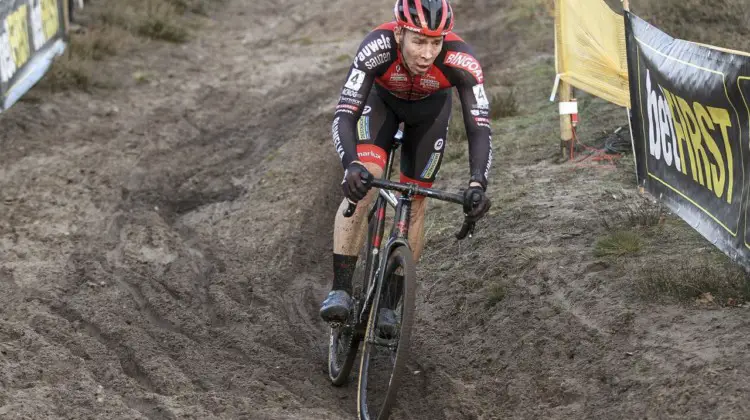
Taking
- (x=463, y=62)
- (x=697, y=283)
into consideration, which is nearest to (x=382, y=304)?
(x=463, y=62)

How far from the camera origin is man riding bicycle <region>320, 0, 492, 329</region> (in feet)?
17.9

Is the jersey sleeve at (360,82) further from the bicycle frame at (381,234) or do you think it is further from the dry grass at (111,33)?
the dry grass at (111,33)

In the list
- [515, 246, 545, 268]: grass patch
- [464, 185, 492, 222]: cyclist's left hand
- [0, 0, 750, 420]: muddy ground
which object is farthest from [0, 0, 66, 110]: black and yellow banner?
[464, 185, 492, 222]: cyclist's left hand

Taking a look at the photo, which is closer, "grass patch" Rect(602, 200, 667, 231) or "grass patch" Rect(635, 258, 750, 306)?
"grass patch" Rect(635, 258, 750, 306)

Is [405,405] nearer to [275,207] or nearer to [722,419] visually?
[722,419]

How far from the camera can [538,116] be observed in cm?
1096

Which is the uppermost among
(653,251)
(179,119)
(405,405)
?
(653,251)

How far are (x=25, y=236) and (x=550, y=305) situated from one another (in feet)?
15.0

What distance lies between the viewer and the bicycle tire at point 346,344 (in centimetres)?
579

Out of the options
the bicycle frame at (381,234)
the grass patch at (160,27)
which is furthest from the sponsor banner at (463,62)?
the grass patch at (160,27)

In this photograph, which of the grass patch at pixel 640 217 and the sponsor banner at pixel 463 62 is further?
the grass patch at pixel 640 217

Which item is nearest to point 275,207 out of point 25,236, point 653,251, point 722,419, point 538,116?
point 25,236

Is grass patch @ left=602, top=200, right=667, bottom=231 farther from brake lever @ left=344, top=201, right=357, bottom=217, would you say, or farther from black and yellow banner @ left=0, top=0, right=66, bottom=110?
black and yellow banner @ left=0, top=0, right=66, bottom=110

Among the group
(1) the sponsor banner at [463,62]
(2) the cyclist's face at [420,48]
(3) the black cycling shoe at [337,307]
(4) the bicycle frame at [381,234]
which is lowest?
(3) the black cycling shoe at [337,307]
